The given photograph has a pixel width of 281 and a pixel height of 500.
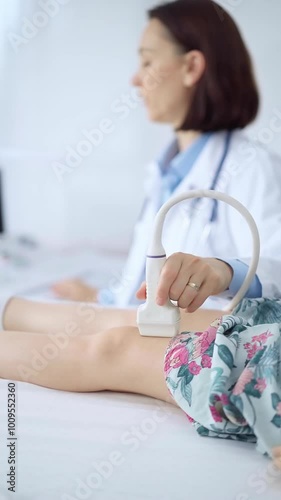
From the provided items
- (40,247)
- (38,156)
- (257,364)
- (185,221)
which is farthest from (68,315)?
(38,156)

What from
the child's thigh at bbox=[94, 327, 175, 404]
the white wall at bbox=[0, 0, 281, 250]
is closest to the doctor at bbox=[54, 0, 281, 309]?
the child's thigh at bbox=[94, 327, 175, 404]

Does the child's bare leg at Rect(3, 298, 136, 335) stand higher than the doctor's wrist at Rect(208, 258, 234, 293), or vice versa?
the doctor's wrist at Rect(208, 258, 234, 293)

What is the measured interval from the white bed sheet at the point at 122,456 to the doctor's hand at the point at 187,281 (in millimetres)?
145

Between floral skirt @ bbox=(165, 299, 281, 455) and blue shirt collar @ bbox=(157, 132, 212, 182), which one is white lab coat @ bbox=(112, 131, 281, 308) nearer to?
blue shirt collar @ bbox=(157, 132, 212, 182)

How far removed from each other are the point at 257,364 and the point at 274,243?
41cm

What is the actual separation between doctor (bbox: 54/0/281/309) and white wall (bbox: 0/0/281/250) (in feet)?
2.25

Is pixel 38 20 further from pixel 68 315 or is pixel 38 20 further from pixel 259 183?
pixel 68 315

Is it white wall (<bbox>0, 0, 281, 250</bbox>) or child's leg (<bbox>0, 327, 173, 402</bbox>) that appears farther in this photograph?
white wall (<bbox>0, 0, 281, 250</bbox>)

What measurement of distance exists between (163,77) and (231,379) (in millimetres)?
945

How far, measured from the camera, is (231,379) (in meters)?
0.69

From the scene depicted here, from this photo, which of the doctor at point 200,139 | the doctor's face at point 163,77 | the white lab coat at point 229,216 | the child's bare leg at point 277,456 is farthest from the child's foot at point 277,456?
the doctor's face at point 163,77

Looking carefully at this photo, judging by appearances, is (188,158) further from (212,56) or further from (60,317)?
(60,317)

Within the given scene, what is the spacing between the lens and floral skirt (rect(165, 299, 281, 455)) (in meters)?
0.66

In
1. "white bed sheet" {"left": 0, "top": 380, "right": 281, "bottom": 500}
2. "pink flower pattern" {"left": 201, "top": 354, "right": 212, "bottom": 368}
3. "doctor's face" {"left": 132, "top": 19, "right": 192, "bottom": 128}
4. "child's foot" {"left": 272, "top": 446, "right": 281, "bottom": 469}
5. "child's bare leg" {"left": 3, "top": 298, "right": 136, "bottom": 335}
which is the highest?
"doctor's face" {"left": 132, "top": 19, "right": 192, "bottom": 128}
